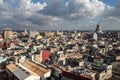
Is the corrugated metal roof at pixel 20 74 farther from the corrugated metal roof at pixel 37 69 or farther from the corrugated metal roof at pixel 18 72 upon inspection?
the corrugated metal roof at pixel 37 69

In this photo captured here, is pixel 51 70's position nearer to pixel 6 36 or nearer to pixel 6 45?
pixel 6 45

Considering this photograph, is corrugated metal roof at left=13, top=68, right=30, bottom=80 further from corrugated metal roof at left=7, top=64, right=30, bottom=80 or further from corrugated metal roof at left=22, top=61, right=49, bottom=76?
corrugated metal roof at left=22, top=61, right=49, bottom=76

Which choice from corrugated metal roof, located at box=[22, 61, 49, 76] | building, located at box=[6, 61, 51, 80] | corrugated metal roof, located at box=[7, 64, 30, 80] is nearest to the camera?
building, located at box=[6, 61, 51, 80]

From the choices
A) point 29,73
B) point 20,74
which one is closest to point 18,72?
point 20,74

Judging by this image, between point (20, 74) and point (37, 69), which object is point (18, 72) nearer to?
point (20, 74)

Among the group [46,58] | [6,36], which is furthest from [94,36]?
[46,58]

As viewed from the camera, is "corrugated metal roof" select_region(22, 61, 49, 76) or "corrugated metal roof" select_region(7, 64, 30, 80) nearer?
"corrugated metal roof" select_region(7, 64, 30, 80)

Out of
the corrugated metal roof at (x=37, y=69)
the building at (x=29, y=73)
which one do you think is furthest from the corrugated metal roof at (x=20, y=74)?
the corrugated metal roof at (x=37, y=69)

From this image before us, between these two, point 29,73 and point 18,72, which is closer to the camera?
point 29,73

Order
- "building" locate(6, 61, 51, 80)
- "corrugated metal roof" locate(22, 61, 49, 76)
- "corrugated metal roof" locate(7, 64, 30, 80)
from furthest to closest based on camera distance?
"corrugated metal roof" locate(22, 61, 49, 76) < "corrugated metal roof" locate(7, 64, 30, 80) < "building" locate(6, 61, 51, 80)

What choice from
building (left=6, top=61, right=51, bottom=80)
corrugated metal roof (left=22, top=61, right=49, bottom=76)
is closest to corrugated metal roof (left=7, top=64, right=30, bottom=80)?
building (left=6, top=61, right=51, bottom=80)

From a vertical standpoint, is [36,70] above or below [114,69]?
above
